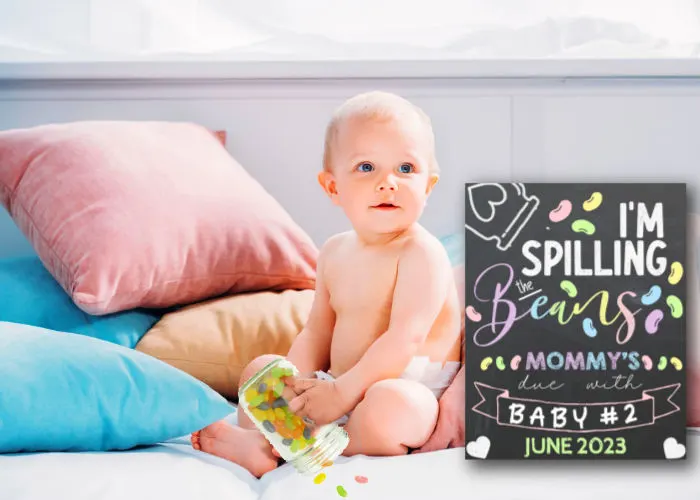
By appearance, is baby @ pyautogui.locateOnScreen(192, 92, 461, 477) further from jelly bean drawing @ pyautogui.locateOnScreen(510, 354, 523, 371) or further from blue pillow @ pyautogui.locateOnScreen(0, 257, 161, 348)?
blue pillow @ pyautogui.locateOnScreen(0, 257, 161, 348)

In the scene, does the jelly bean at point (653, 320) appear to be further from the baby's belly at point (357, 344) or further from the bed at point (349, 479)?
the baby's belly at point (357, 344)

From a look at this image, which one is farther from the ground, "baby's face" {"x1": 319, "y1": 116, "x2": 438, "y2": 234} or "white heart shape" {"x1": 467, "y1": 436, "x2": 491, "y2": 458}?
"baby's face" {"x1": 319, "y1": 116, "x2": 438, "y2": 234}

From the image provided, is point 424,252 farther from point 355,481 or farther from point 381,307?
point 355,481

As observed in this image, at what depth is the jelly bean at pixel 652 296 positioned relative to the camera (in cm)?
74

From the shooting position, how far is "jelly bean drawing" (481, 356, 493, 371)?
0.75 meters

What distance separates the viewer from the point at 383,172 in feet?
2.95

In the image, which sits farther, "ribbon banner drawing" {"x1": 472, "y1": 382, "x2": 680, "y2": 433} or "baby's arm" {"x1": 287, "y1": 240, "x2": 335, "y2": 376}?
"baby's arm" {"x1": 287, "y1": 240, "x2": 335, "y2": 376}

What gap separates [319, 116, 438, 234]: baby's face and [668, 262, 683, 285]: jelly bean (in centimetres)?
28

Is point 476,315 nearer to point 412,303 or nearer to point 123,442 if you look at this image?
point 412,303

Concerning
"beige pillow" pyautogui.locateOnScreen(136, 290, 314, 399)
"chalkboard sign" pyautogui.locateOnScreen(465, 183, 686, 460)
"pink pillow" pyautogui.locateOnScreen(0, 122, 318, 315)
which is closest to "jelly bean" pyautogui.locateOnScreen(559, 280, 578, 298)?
"chalkboard sign" pyautogui.locateOnScreen(465, 183, 686, 460)

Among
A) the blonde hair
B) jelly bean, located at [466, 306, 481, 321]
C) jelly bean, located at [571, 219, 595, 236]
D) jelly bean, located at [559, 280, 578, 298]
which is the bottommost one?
jelly bean, located at [466, 306, 481, 321]

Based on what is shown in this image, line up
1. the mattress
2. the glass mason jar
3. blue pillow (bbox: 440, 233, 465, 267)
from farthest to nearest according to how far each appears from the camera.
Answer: blue pillow (bbox: 440, 233, 465, 267)
the glass mason jar
the mattress

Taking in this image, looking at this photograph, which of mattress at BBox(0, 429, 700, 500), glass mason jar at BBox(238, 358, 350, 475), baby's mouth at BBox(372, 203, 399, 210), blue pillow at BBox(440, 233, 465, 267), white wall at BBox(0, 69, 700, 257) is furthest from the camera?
white wall at BBox(0, 69, 700, 257)

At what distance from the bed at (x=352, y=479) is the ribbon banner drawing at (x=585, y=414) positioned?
0.11ft
